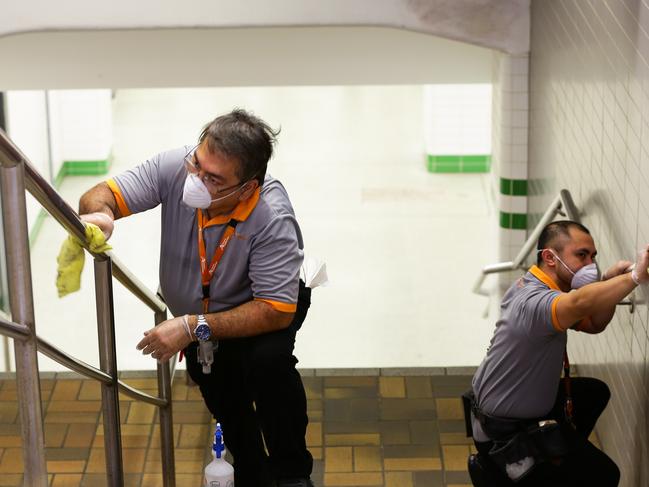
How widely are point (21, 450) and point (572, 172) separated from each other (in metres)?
3.18

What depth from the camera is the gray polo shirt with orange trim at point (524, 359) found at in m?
3.48

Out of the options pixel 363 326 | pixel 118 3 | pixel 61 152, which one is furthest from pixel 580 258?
pixel 61 152

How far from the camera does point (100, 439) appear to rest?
14.5ft

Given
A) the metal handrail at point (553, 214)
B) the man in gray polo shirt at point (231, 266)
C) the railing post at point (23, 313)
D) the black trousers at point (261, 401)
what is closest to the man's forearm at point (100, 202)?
the man in gray polo shirt at point (231, 266)

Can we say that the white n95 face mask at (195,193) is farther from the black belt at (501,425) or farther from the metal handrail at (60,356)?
Result: the black belt at (501,425)

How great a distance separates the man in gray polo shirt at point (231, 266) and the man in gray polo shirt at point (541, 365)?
0.65m

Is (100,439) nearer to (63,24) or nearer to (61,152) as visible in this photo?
(63,24)

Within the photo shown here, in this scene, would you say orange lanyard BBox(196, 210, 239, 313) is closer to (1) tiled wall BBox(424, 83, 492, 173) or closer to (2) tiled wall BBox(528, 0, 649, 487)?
(2) tiled wall BBox(528, 0, 649, 487)

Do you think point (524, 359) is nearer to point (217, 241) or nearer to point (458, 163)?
point (217, 241)

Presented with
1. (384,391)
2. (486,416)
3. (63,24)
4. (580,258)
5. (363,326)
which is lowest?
(363,326)

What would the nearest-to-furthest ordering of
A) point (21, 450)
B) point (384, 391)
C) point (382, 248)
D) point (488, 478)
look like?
1. point (21, 450)
2. point (488, 478)
3. point (384, 391)
4. point (382, 248)

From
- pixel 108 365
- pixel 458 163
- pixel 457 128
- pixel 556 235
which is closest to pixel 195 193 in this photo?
pixel 108 365

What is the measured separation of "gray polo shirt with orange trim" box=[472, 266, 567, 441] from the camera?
348 centimetres

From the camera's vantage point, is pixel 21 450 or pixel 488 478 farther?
pixel 488 478
